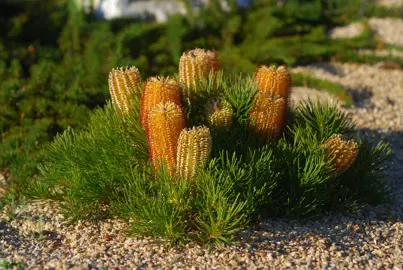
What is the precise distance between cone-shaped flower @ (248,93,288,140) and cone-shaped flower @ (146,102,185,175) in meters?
0.48

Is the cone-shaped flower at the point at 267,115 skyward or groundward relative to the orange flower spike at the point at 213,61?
groundward

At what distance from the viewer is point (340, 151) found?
341 cm

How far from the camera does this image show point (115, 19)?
743 cm

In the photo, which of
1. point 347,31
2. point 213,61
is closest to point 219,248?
point 213,61

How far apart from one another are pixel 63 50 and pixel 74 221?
3539mm

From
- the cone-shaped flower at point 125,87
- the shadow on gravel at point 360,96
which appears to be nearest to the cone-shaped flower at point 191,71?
the cone-shaped flower at point 125,87

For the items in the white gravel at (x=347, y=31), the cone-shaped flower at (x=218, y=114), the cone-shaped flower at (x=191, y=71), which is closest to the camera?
the cone-shaped flower at (x=218, y=114)

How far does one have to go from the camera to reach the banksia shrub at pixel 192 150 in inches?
119

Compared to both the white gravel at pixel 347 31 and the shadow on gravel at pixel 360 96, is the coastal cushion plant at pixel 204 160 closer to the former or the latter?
the shadow on gravel at pixel 360 96

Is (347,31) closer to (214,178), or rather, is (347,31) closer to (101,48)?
(101,48)

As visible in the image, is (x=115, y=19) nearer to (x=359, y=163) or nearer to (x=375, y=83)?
(x=375, y=83)

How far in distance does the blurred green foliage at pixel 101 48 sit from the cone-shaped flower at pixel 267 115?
1.54m

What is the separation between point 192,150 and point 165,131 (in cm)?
17

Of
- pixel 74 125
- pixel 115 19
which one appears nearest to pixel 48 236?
pixel 74 125
